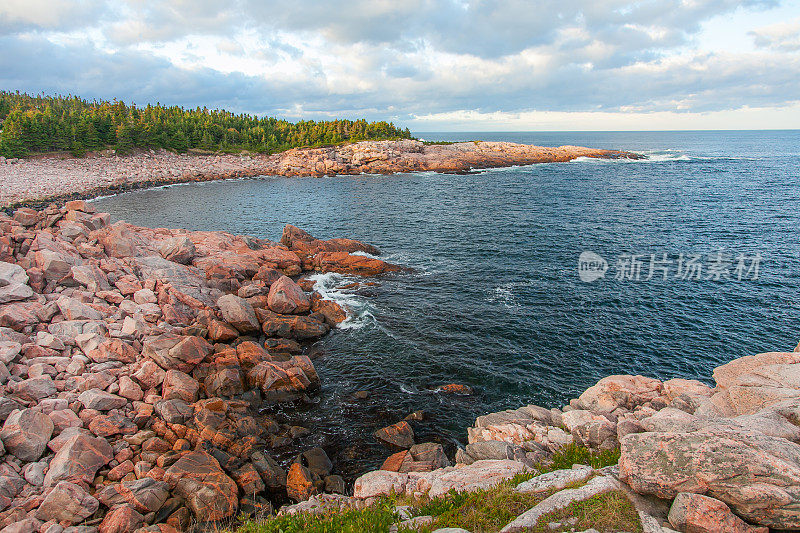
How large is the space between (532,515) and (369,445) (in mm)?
12337

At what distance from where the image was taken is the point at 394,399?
25.2m

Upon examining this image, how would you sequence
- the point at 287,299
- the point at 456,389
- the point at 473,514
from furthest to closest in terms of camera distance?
the point at 287,299 < the point at 456,389 < the point at 473,514

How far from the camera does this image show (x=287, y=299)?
3447 cm

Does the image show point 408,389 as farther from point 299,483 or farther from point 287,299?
point 287,299

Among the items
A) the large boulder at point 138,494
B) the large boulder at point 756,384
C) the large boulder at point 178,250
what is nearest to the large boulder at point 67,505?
the large boulder at point 138,494

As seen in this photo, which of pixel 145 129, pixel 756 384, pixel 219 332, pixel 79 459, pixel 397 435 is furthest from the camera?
pixel 145 129

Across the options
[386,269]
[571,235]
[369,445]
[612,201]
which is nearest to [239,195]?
[386,269]

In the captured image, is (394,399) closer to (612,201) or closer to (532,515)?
(532,515)

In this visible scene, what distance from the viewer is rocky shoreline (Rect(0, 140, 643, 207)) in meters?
91.9

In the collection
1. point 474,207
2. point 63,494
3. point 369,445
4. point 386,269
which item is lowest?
point 369,445

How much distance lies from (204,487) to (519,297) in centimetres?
2918

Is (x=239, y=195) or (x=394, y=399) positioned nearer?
(x=394, y=399)

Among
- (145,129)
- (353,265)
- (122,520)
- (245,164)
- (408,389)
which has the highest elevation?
(145,129)

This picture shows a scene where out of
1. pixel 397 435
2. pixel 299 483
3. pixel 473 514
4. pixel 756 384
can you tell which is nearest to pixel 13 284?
pixel 299 483
